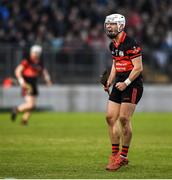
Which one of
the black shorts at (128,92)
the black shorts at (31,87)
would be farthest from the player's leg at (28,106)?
the black shorts at (128,92)

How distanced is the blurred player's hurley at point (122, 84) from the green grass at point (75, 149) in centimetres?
55

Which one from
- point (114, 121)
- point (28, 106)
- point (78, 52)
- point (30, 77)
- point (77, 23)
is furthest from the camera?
point (77, 23)

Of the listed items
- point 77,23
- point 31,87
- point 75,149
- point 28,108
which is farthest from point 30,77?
point 75,149

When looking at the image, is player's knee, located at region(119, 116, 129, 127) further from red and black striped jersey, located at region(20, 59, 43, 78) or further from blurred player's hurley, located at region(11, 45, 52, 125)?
red and black striped jersey, located at region(20, 59, 43, 78)

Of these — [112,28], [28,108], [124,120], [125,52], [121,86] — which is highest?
[112,28]

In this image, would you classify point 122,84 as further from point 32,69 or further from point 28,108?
point 32,69

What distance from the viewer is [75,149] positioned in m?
16.6

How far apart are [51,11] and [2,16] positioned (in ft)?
7.02

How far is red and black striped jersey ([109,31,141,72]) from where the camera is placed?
13.3 metres

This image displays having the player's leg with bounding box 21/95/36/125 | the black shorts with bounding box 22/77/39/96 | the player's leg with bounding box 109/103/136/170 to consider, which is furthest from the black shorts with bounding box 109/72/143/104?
the black shorts with bounding box 22/77/39/96

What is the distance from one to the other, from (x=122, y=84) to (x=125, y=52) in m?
0.55

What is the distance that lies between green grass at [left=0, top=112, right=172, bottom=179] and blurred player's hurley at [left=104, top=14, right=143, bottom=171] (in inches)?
21.7

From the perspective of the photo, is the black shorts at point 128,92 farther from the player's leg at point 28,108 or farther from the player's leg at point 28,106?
the player's leg at point 28,106

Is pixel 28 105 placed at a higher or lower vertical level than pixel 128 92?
lower
